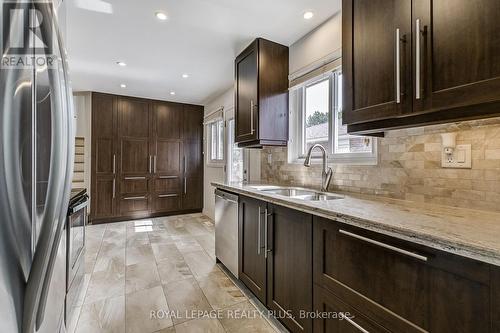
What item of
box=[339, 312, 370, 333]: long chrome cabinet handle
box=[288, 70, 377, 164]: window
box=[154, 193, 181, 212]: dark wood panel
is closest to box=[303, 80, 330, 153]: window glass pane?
box=[288, 70, 377, 164]: window

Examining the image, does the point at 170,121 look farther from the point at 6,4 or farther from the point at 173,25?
the point at 6,4

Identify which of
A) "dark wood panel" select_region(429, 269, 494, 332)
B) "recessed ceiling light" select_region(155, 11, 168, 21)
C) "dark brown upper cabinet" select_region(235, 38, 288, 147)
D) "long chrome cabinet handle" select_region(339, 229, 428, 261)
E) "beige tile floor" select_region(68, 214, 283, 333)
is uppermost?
"recessed ceiling light" select_region(155, 11, 168, 21)

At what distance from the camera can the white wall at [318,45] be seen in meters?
2.00

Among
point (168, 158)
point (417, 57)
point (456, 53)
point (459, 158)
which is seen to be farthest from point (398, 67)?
point (168, 158)

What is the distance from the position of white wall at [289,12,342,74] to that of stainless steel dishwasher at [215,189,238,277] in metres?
1.49

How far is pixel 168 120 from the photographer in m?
5.09

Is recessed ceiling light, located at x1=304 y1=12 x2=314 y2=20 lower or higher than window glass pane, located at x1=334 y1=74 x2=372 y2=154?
higher

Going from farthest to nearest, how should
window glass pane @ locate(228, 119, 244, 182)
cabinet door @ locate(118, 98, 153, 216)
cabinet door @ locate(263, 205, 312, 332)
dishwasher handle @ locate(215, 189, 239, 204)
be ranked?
cabinet door @ locate(118, 98, 153, 216)
window glass pane @ locate(228, 119, 244, 182)
dishwasher handle @ locate(215, 189, 239, 204)
cabinet door @ locate(263, 205, 312, 332)

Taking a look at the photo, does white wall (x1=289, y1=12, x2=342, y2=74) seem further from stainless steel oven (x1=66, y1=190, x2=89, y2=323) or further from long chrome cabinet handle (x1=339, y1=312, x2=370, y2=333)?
stainless steel oven (x1=66, y1=190, x2=89, y2=323)

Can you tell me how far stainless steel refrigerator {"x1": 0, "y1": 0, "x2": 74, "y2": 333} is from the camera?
53 cm

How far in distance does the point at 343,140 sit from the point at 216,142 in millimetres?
3266

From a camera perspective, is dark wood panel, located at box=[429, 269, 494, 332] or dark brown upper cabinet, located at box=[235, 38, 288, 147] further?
dark brown upper cabinet, located at box=[235, 38, 288, 147]

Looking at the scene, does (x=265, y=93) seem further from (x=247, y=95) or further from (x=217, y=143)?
(x=217, y=143)

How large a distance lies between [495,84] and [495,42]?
16 cm
